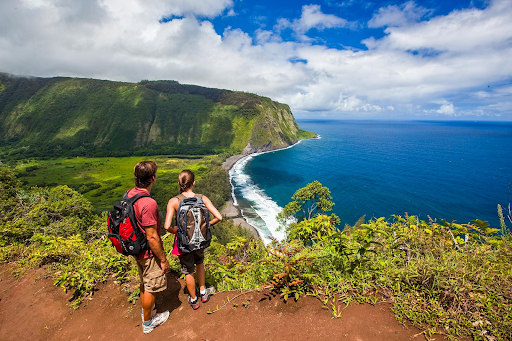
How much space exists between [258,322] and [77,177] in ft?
347

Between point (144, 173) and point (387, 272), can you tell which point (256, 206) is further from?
point (144, 173)

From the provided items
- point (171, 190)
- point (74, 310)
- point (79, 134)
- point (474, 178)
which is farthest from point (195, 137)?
point (74, 310)

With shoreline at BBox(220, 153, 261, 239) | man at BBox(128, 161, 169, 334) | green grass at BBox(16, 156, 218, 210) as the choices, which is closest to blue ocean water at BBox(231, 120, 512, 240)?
shoreline at BBox(220, 153, 261, 239)

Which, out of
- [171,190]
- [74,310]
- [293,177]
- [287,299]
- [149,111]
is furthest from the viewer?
[149,111]

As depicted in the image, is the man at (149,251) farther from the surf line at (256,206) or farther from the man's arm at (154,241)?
the surf line at (256,206)

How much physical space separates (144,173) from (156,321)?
2.67 meters

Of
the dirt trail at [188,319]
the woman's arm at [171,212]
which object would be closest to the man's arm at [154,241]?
the woman's arm at [171,212]

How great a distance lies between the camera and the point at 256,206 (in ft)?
179

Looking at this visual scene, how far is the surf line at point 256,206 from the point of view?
4262 cm

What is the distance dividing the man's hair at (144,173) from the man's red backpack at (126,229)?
0.90 ft

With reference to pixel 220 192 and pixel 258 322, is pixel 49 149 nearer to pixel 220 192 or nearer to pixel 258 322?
pixel 220 192

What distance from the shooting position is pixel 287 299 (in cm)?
407

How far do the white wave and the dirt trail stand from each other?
27.4m

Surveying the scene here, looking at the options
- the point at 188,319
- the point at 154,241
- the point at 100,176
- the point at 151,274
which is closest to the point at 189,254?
the point at 151,274
